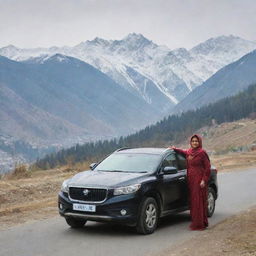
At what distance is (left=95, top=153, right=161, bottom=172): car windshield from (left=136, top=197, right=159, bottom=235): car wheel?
30.7 inches

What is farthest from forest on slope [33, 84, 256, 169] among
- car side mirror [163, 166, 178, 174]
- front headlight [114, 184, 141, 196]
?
front headlight [114, 184, 141, 196]

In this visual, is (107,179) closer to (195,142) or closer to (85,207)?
(85,207)

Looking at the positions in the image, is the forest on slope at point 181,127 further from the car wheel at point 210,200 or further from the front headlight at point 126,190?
the front headlight at point 126,190

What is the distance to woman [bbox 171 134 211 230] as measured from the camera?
1068cm

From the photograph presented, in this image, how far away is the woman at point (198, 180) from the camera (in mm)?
10680

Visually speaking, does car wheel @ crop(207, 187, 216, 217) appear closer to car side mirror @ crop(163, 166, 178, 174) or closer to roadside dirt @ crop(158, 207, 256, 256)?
roadside dirt @ crop(158, 207, 256, 256)

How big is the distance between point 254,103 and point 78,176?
138945 millimetres

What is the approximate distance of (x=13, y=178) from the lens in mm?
23594

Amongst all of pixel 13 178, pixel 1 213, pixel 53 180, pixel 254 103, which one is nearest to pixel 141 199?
pixel 1 213

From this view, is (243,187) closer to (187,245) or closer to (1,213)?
(1,213)

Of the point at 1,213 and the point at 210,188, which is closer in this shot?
the point at 210,188

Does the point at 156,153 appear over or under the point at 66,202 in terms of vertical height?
over

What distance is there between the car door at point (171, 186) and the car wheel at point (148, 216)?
0.41 meters

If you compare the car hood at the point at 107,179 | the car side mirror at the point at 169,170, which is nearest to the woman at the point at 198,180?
the car side mirror at the point at 169,170
